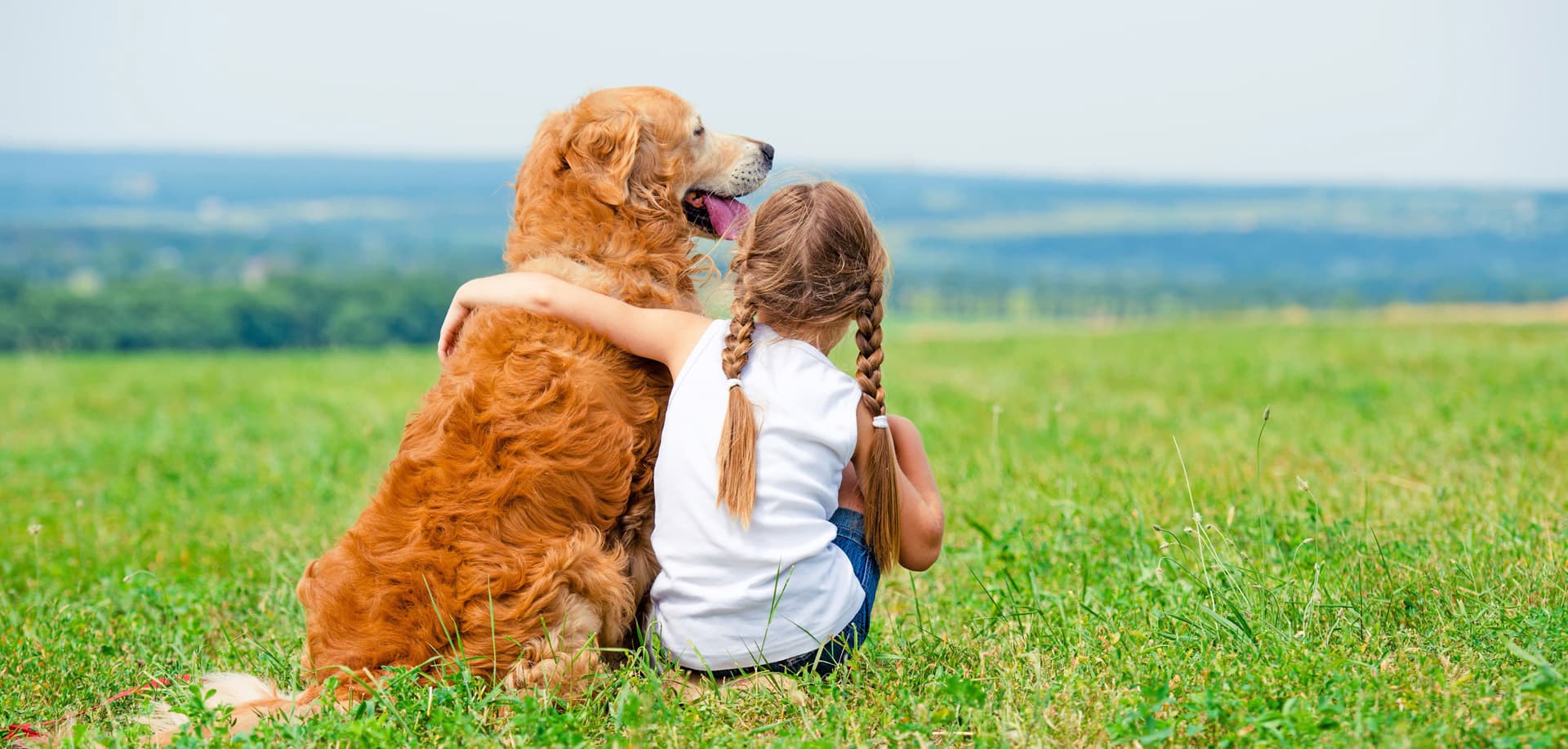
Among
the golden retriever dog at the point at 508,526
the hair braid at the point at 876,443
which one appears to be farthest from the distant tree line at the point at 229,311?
the hair braid at the point at 876,443

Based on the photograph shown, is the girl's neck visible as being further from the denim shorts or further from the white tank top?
the denim shorts

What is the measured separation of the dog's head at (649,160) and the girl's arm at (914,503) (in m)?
0.85

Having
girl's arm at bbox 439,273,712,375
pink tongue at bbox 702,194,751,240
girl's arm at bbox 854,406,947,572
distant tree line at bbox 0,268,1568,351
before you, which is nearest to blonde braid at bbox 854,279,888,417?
girl's arm at bbox 854,406,947,572

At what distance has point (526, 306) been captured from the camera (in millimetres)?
3096

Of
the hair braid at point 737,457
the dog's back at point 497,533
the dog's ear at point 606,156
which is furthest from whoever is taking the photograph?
the dog's ear at point 606,156

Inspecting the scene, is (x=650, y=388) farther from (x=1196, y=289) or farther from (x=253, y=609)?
(x=1196, y=289)

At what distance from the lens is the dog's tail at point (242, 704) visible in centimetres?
288

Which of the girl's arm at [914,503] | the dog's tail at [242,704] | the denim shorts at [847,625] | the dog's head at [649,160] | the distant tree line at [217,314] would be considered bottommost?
the distant tree line at [217,314]

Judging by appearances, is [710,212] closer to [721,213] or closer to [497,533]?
[721,213]

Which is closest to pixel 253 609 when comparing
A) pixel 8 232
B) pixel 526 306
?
pixel 526 306

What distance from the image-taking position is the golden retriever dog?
2.89 metres

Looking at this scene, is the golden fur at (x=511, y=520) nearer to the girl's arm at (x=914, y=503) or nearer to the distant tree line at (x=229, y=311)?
the girl's arm at (x=914, y=503)

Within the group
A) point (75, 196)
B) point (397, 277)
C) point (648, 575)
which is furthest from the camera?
point (75, 196)

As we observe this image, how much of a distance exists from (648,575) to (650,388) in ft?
1.72
